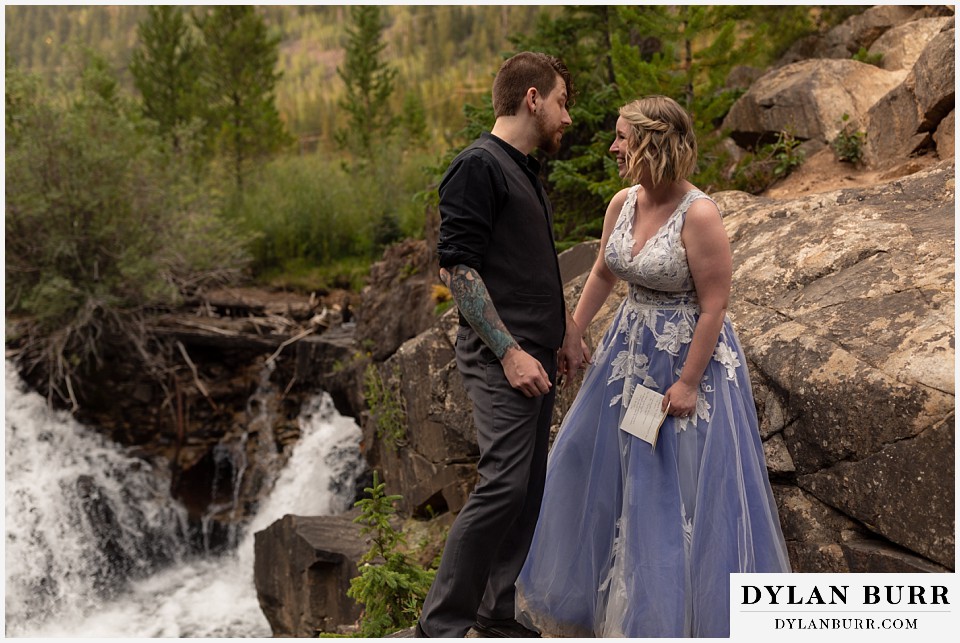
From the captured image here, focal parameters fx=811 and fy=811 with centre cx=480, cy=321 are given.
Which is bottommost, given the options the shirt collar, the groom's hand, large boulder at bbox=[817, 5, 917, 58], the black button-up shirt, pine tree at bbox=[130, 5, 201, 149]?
the groom's hand

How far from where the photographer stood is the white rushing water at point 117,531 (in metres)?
8.52

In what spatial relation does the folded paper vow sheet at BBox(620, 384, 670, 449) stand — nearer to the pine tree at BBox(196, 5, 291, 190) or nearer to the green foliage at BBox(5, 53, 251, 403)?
the green foliage at BBox(5, 53, 251, 403)

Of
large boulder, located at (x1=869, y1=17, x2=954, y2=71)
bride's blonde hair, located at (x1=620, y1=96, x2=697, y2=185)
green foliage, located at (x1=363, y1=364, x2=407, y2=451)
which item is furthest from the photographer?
large boulder, located at (x1=869, y1=17, x2=954, y2=71)

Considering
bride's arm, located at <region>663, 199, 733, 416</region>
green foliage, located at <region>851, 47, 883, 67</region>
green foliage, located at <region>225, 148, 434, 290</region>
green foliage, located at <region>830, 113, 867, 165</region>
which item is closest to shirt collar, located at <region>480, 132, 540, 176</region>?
bride's arm, located at <region>663, 199, 733, 416</region>

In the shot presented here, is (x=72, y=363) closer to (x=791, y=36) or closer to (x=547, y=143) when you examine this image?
(x=547, y=143)

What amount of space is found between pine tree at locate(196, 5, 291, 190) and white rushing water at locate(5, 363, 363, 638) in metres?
9.18

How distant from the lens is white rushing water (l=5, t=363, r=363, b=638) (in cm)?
852

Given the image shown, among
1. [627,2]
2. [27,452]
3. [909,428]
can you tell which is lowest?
[27,452]

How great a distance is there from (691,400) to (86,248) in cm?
983

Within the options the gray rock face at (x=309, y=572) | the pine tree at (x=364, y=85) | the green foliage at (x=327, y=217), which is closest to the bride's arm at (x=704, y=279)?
the gray rock face at (x=309, y=572)

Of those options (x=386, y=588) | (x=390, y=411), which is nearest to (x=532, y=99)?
(x=386, y=588)

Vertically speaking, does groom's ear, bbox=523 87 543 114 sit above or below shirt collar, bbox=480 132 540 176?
above

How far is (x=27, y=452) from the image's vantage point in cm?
961

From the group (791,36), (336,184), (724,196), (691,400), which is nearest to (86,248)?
(336,184)
